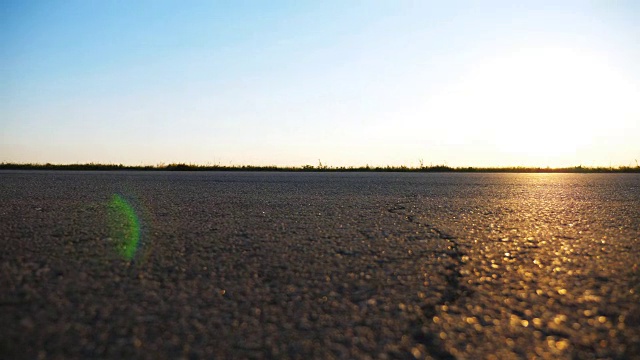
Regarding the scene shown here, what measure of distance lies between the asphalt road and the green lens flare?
2 cm

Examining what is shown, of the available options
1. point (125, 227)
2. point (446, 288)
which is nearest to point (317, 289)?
point (446, 288)

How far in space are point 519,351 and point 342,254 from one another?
1291mm

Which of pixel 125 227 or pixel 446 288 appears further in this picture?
pixel 125 227

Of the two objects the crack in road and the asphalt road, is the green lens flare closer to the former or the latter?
the asphalt road

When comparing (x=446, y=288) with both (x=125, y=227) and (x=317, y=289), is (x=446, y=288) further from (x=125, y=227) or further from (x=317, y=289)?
(x=125, y=227)

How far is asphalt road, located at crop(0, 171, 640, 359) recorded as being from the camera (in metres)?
1.42

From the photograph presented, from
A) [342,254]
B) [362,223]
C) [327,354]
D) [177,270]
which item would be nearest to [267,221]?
[362,223]

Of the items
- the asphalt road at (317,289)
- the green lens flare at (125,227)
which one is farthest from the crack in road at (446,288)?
the green lens flare at (125,227)

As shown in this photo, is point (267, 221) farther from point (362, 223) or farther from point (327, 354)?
point (327, 354)

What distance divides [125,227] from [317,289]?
194cm

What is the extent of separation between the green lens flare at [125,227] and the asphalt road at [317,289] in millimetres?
20

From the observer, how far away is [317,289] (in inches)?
76.6

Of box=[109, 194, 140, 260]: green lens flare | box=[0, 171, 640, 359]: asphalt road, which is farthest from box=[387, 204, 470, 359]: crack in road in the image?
box=[109, 194, 140, 260]: green lens flare

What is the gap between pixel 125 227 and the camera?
11.2 feet
